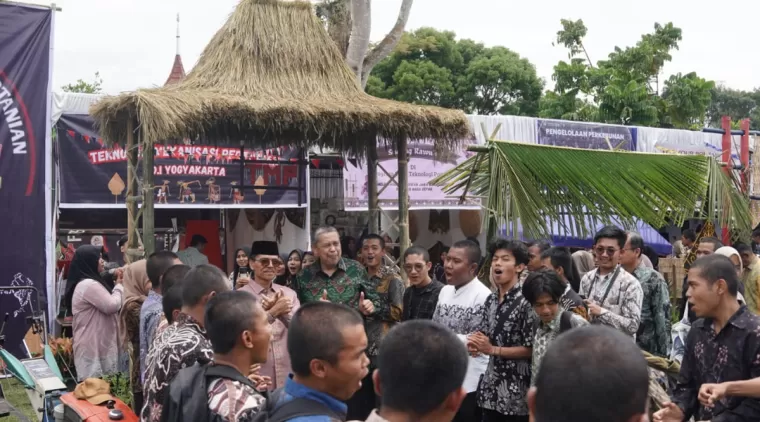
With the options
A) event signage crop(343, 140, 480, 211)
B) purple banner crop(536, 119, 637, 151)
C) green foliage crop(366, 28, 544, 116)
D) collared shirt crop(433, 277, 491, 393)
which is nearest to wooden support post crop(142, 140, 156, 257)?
collared shirt crop(433, 277, 491, 393)

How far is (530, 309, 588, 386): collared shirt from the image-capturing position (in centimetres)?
467

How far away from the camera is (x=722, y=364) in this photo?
3.80 metres

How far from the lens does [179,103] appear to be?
7.40 m

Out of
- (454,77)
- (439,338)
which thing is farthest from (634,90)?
(439,338)

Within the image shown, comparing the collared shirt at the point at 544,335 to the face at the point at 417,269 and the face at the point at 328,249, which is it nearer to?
the face at the point at 417,269

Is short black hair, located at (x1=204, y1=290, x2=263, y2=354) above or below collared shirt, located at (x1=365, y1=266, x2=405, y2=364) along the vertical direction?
above

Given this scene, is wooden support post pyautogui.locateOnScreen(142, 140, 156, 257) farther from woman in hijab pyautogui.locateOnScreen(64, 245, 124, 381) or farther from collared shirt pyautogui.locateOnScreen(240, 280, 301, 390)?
collared shirt pyautogui.locateOnScreen(240, 280, 301, 390)

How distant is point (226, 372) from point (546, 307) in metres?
2.26

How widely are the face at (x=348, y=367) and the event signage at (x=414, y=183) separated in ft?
33.1

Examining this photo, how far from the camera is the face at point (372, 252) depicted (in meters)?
6.65

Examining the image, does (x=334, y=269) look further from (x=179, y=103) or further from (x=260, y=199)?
(x=260, y=199)

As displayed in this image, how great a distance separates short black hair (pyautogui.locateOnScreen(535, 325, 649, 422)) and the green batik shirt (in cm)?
436

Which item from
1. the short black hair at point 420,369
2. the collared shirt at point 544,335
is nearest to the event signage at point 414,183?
the collared shirt at point 544,335

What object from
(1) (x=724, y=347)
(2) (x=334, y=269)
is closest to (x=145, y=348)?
(2) (x=334, y=269)
